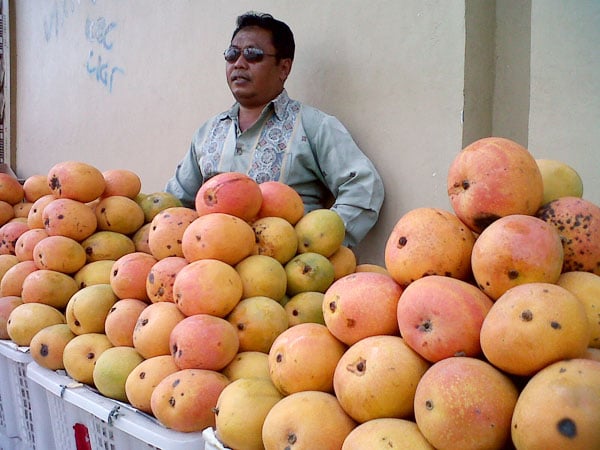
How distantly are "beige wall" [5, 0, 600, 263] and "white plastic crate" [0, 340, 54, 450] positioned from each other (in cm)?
172

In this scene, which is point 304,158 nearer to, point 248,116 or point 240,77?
point 248,116

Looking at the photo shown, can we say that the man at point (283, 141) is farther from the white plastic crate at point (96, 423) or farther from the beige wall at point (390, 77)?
the white plastic crate at point (96, 423)

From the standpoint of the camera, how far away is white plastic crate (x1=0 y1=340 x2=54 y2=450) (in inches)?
78.2

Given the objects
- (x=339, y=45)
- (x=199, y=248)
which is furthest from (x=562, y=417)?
(x=339, y=45)

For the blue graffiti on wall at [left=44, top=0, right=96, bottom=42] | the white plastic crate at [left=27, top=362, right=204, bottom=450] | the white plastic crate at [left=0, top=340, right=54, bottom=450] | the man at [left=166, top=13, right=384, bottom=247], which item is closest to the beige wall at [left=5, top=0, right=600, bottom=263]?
the man at [left=166, top=13, right=384, bottom=247]

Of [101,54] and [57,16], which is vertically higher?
[57,16]

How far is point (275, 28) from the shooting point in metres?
2.85

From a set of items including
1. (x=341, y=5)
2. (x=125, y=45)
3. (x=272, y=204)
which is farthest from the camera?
(x=125, y=45)

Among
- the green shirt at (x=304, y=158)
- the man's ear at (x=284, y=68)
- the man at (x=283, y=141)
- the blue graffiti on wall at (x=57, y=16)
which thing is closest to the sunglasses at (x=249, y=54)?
the man at (x=283, y=141)

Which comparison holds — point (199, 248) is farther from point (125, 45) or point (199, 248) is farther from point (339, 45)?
point (125, 45)

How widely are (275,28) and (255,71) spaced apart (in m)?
0.25

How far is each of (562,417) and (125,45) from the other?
15.1 feet

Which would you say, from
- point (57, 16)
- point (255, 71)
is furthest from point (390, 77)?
point (57, 16)

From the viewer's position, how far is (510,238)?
41.3 inches
